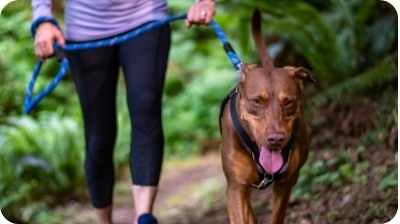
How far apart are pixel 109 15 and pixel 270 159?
1.39 metres

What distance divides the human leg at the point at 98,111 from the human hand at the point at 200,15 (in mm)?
506

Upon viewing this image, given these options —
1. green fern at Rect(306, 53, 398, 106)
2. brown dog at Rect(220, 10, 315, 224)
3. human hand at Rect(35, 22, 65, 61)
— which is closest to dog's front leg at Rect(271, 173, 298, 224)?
brown dog at Rect(220, 10, 315, 224)

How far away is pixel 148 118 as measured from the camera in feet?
13.1

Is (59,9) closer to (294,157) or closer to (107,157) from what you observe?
(107,157)

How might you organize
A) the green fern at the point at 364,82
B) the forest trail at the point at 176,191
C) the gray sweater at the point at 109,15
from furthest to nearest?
the forest trail at the point at 176,191
the green fern at the point at 364,82
the gray sweater at the point at 109,15

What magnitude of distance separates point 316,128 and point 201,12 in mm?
3064

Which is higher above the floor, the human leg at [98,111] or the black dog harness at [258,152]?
the black dog harness at [258,152]

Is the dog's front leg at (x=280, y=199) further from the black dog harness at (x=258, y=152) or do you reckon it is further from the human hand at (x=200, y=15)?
the human hand at (x=200, y=15)

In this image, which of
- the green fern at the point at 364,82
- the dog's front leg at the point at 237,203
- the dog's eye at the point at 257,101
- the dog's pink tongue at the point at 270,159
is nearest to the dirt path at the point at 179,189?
the green fern at the point at 364,82

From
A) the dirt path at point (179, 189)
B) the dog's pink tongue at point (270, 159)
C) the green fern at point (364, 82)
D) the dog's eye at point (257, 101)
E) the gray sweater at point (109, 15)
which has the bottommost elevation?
the dirt path at point (179, 189)

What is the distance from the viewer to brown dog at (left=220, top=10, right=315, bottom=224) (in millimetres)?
3066

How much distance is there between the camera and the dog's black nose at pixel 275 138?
9.79 ft

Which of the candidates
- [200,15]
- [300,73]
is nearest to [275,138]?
[300,73]

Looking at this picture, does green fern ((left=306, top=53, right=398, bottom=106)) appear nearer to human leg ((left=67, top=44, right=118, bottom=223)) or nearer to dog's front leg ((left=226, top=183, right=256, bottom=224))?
human leg ((left=67, top=44, right=118, bottom=223))
